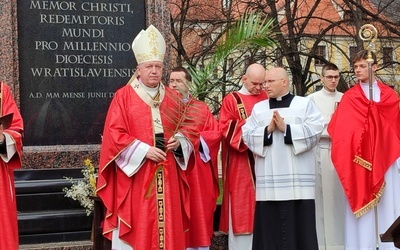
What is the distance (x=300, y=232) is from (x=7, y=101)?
Answer: 2.88 m

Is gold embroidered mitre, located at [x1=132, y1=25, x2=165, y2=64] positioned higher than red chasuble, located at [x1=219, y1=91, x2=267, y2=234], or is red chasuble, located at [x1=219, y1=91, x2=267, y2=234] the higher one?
gold embroidered mitre, located at [x1=132, y1=25, x2=165, y2=64]

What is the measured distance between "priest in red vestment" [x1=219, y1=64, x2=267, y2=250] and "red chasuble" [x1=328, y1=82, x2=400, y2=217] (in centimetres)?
90

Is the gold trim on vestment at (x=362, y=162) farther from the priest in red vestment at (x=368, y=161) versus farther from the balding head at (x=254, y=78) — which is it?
the balding head at (x=254, y=78)

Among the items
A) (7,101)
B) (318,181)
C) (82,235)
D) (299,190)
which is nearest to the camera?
(7,101)

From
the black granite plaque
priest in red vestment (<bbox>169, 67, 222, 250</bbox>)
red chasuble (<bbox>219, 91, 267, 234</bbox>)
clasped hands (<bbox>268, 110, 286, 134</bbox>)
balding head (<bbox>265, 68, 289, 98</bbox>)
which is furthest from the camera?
the black granite plaque

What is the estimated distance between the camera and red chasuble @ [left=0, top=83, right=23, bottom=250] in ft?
21.0

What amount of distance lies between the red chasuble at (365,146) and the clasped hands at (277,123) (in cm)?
97

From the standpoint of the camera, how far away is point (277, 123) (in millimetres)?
6961

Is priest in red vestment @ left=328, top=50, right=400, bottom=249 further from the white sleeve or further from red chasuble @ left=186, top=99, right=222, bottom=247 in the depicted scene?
the white sleeve

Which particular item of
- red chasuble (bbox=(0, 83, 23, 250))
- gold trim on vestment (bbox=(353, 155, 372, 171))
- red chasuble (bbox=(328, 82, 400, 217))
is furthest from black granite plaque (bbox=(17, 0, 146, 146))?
gold trim on vestment (bbox=(353, 155, 372, 171))

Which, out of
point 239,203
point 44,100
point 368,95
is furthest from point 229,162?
point 44,100

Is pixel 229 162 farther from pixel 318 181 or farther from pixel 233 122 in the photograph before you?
pixel 318 181

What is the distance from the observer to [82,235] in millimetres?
7578

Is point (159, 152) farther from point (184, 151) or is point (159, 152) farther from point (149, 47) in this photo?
point (149, 47)
